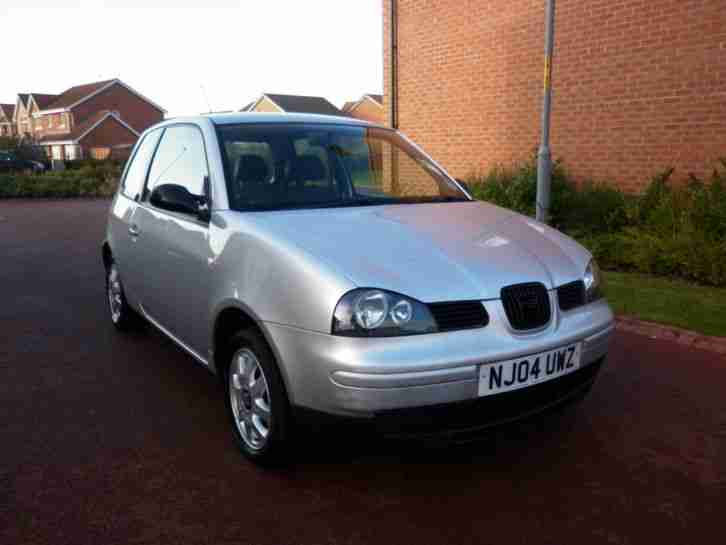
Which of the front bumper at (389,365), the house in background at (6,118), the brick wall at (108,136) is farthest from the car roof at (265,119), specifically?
the house in background at (6,118)

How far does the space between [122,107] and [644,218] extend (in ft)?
199

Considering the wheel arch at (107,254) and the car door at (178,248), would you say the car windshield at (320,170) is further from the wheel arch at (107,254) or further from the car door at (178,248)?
the wheel arch at (107,254)

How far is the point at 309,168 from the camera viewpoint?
385 centimetres

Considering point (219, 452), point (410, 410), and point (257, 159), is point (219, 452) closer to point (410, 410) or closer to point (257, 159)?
point (410, 410)

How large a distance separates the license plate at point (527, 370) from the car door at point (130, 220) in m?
2.74

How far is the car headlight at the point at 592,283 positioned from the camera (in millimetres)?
3270

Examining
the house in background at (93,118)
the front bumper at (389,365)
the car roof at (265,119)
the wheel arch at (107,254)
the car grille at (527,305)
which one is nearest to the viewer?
the front bumper at (389,365)

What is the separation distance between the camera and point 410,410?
263cm

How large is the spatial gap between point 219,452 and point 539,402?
5.38ft

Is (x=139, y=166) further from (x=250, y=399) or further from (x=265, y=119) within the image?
(x=250, y=399)

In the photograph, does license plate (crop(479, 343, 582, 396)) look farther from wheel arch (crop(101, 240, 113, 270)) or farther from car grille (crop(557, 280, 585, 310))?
wheel arch (crop(101, 240, 113, 270))

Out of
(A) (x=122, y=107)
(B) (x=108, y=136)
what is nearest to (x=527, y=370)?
(B) (x=108, y=136)

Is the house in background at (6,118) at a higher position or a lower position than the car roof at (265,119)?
higher

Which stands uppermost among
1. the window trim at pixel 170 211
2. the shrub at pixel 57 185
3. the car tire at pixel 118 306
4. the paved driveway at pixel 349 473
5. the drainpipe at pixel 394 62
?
the drainpipe at pixel 394 62
